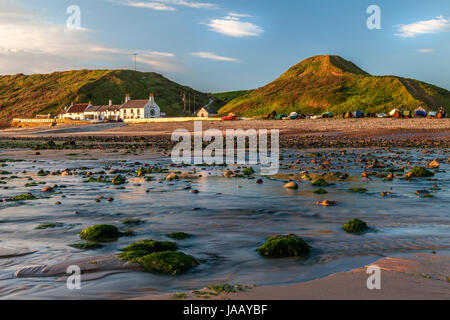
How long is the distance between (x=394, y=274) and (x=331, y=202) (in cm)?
541

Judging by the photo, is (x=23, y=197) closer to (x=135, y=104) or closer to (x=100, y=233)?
(x=100, y=233)

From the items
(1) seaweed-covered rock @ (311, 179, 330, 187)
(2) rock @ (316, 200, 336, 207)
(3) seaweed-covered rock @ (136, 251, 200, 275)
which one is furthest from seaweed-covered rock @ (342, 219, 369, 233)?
(1) seaweed-covered rock @ (311, 179, 330, 187)

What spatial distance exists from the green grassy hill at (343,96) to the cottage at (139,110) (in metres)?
31.4

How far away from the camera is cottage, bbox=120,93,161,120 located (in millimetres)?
160000

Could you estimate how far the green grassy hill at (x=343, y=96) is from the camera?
134125 millimetres

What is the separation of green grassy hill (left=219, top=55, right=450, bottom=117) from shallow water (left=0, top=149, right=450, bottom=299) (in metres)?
121

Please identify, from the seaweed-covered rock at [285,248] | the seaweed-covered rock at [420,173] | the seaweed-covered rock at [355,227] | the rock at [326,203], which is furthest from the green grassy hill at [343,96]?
the seaweed-covered rock at [285,248]

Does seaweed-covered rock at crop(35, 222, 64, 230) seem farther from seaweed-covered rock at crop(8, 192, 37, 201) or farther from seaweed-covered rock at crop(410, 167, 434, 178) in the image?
seaweed-covered rock at crop(410, 167, 434, 178)

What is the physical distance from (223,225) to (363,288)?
4.21 metres

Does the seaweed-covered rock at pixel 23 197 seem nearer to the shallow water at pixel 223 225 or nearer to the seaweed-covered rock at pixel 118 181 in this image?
the shallow water at pixel 223 225
